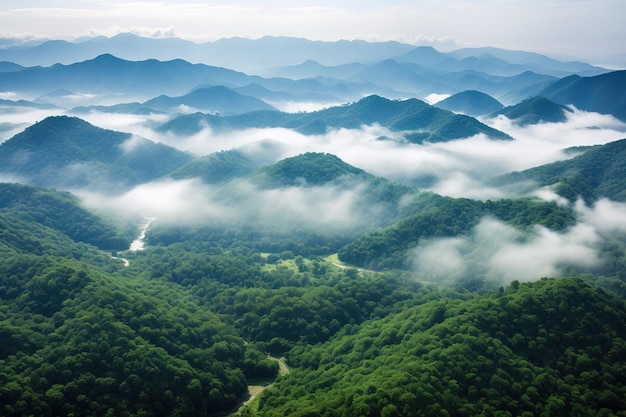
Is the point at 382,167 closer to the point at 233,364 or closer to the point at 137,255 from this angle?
the point at 137,255

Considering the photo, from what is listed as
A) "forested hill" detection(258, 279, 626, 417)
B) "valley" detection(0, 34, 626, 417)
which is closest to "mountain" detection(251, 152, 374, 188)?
"valley" detection(0, 34, 626, 417)

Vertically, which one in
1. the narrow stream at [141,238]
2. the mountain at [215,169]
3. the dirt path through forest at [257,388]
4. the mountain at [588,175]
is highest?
the mountain at [588,175]

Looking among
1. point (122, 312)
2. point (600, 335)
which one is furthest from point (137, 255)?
point (600, 335)

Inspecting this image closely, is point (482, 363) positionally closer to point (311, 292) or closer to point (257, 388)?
point (257, 388)

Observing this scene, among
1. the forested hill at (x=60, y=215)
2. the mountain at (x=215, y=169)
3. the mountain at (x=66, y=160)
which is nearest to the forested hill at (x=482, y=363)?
the forested hill at (x=60, y=215)

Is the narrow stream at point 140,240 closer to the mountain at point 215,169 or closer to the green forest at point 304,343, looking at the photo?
the green forest at point 304,343
